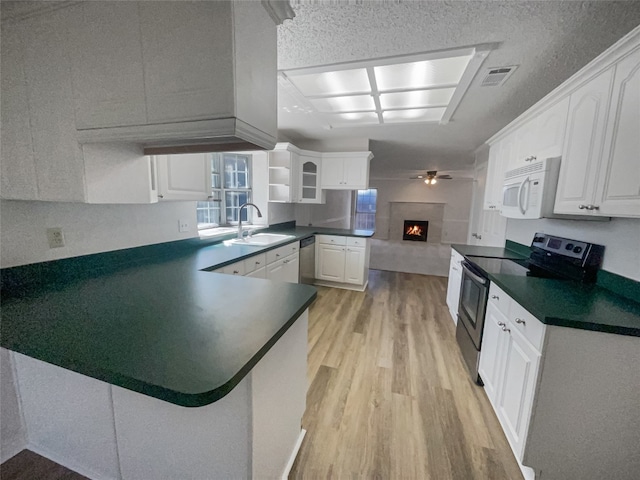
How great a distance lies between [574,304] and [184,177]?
2.34 m

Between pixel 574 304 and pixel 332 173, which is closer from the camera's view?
pixel 574 304

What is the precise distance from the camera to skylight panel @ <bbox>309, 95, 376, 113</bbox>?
96.0 inches

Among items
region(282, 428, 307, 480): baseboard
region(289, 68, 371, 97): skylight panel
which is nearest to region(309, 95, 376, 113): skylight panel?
region(289, 68, 371, 97): skylight panel

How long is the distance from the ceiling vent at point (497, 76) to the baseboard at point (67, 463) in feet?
10.3

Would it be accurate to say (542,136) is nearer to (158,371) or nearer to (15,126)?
(158,371)

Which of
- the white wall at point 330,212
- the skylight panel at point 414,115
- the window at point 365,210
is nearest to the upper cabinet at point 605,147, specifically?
the skylight panel at point 414,115

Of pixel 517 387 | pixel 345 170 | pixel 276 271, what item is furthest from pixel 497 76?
pixel 276 271

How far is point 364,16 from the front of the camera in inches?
52.3

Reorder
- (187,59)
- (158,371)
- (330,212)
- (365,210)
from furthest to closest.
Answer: (365,210) < (330,212) < (187,59) < (158,371)

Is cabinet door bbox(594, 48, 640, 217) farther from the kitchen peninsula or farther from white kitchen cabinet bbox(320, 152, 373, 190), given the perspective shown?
white kitchen cabinet bbox(320, 152, 373, 190)

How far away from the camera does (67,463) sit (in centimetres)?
116

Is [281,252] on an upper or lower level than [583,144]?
lower

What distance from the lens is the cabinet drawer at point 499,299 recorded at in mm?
1551

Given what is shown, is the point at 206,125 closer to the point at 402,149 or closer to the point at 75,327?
the point at 75,327
